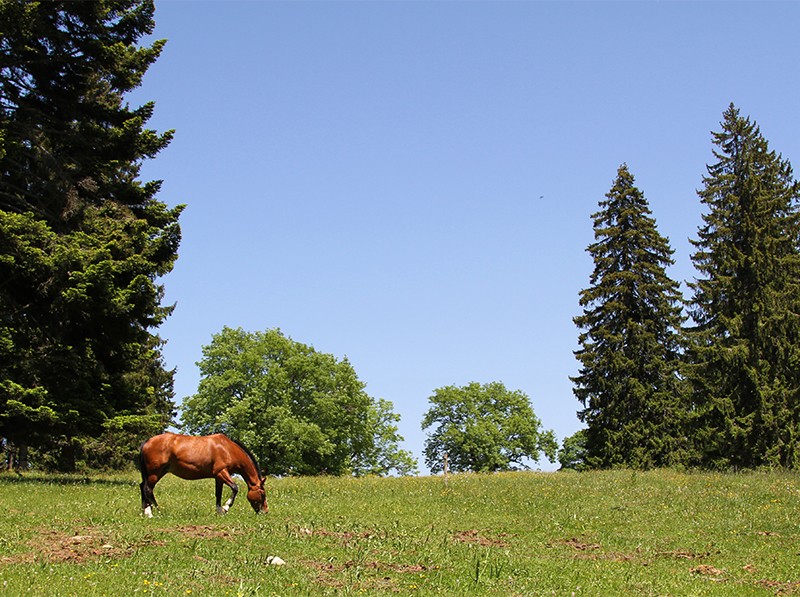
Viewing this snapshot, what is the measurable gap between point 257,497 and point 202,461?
68.1 inches

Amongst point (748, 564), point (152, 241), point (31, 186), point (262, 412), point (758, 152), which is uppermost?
point (758, 152)

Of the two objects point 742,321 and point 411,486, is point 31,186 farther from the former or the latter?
Result: point 742,321

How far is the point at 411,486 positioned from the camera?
29.7m

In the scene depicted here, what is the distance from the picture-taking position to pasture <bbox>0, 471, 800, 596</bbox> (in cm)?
1213

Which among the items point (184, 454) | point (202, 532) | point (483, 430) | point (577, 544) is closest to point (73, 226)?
point (184, 454)

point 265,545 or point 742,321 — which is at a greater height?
point 742,321

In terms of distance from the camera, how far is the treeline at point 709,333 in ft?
131

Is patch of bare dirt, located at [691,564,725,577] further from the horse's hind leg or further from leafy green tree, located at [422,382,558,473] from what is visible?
leafy green tree, located at [422,382,558,473]

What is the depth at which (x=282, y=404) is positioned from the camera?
59.3 metres

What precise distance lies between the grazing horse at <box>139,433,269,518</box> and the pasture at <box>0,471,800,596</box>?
796mm

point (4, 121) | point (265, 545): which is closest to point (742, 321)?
point (265, 545)

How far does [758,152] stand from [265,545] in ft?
132

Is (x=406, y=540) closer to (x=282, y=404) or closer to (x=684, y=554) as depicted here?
(x=684, y=554)

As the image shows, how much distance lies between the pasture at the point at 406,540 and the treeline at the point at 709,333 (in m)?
12.5
